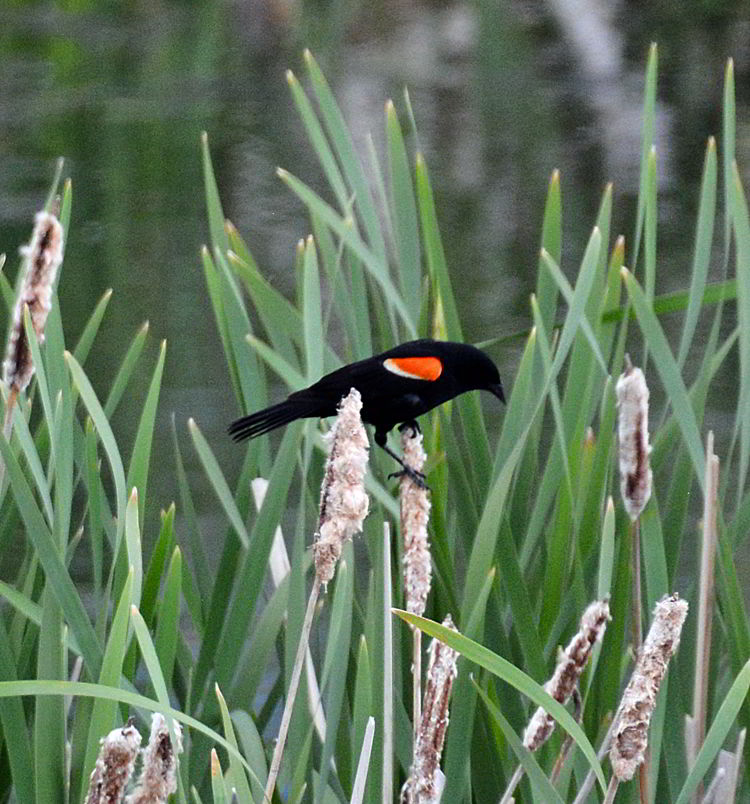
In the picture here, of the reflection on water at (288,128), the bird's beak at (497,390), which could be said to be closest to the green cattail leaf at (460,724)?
the bird's beak at (497,390)

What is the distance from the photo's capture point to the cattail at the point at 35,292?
1259 millimetres

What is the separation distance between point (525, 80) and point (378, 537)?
8360 millimetres

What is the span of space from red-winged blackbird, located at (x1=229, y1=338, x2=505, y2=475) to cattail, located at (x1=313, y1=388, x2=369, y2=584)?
488mm

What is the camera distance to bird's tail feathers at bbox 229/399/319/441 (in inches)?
58.7

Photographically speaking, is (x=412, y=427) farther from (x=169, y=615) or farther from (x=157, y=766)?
(x=157, y=766)

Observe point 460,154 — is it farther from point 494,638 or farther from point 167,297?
point 494,638

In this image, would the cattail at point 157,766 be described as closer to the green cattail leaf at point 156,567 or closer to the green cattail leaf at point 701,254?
the green cattail leaf at point 156,567

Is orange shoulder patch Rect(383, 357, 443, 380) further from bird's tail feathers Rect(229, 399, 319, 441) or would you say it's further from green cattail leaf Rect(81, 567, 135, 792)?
green cattail leaf Rect(81, 567, 135, 792)

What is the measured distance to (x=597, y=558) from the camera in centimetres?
158

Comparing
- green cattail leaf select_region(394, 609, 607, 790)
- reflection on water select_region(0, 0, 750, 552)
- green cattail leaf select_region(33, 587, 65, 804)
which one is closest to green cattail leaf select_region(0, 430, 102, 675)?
green cattail leaf select_region(33, 587, 65, 804)

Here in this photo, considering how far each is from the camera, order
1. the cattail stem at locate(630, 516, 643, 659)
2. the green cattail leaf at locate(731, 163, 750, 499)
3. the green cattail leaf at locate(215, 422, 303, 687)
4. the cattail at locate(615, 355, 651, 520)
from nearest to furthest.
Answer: the cattail at locate(615, 355, 651, 520)
the cattail stem at locate(630, 516, 643, 659)
the green cattail leaf at locate(215, 422, 303, 687)
the green cattail leaf at locate(731, 163, 750, 499)

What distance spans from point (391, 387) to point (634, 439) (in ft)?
1.49

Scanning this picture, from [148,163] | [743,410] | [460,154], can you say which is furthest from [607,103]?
[743,410]

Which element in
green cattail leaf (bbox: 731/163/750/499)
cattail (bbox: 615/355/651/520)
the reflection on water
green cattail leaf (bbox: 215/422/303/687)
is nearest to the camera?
cattail (bbox: 615/355/651/520)
